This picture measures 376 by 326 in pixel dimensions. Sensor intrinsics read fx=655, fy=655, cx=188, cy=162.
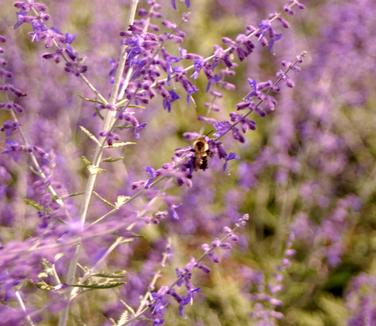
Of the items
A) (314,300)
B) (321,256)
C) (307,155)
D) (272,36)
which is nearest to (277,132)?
(307,155)

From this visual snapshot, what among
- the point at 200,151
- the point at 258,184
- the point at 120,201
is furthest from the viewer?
the point at 258,184

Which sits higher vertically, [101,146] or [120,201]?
[101,146]

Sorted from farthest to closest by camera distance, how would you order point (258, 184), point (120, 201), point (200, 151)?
point (258, 184)
point (120, 201)
point (200, 151)

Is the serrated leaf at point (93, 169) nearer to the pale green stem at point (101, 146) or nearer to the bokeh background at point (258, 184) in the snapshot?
the pale green stem at point (101, 146)

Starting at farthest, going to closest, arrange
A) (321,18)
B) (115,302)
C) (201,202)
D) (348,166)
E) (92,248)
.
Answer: (321,18) < (348,166) < (201,202) < (115,302) < (92,248)

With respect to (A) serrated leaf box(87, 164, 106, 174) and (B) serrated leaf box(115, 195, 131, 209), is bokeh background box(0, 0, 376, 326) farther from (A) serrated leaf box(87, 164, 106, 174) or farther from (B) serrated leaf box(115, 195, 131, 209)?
(A) serrated leaf box(87, 164, 106, 174)

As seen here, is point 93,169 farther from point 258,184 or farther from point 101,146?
point 258,184

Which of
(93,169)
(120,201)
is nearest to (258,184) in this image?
(120,201)

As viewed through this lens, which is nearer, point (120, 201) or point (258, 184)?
point (120, 201)

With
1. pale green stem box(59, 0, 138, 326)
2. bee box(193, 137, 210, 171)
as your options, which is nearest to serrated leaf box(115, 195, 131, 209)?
pale green stem box(59, 0, 138, 326)

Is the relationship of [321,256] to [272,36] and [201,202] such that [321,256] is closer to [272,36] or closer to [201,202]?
[201,202]
